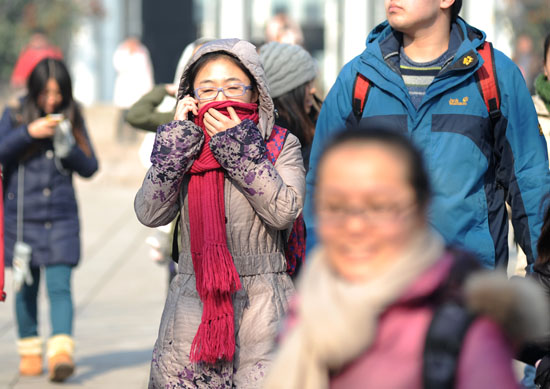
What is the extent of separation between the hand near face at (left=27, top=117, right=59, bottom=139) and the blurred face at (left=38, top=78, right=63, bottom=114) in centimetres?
26

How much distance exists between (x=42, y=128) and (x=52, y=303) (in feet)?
3.39

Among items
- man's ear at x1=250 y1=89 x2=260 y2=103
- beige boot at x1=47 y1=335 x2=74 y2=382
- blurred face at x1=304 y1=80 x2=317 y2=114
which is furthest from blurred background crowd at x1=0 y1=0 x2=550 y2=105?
man's ear at x1=250 y1=89 x2=260 y2=103

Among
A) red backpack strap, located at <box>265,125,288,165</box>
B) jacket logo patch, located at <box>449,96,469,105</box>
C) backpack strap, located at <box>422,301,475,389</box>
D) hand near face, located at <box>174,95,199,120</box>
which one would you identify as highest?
jacket logo patch, located at <box>449,96,469,105</box>

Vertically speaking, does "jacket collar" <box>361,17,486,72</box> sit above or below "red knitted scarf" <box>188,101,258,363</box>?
above

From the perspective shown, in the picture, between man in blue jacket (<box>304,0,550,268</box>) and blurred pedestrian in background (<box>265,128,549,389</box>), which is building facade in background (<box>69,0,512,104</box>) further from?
blurred pedestrian in background (<box>265,128,549,389</box>)

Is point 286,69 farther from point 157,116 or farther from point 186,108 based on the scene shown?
point 186,108

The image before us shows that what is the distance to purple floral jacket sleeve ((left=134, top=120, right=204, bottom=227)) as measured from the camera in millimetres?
3793

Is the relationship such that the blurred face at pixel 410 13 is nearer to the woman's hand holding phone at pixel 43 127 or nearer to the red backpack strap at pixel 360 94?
the red backpack strap at pixel 360 94

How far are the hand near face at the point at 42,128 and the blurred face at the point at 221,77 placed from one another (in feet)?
8.64

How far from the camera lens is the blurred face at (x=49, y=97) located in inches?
264

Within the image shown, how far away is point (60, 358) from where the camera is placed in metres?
6.29

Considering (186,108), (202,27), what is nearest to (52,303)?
(186,108)

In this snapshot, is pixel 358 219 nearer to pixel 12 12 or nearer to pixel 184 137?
pixel 184 137

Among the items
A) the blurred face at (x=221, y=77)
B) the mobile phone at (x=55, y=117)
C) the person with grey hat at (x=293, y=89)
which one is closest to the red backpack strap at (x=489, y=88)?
the blurred face at (x=221, y=77)
